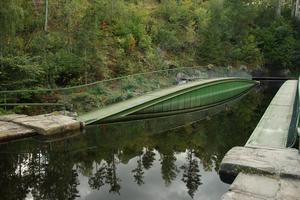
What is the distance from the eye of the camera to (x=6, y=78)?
40.4ft

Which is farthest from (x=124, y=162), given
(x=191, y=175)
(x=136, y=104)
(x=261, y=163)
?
(x=136, y=104)

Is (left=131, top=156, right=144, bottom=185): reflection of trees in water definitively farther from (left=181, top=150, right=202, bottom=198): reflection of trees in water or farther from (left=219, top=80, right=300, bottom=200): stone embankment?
(left=219, top=80, right=300, bottom=200): stone embankment

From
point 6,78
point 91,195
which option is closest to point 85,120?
point 6,78

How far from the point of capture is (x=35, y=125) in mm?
10195

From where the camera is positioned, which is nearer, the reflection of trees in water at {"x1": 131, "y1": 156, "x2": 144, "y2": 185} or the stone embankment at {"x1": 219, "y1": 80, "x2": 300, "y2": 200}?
the stone embankment at {"x1": 219, "y1": 80, "x2": 300, "y2": 200}

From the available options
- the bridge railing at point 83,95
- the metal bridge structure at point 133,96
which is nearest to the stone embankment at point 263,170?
the metal bridge structure at point 133,96

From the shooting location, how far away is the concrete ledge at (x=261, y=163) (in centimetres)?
650

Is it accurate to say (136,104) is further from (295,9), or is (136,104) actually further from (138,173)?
(295,9)

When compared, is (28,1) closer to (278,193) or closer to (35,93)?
(35,93)

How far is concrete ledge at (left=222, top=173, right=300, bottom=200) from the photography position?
5.47m

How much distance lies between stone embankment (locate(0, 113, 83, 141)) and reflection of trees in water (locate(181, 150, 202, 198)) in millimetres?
4059

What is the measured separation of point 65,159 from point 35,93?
5173 millimetres

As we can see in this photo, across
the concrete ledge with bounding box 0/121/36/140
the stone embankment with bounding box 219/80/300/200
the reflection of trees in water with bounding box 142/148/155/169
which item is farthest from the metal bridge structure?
the stone embankment with bounding box 219/80/300/200

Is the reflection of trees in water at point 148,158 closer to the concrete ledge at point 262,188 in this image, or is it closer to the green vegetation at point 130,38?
the concrete ledge at point 262,188
